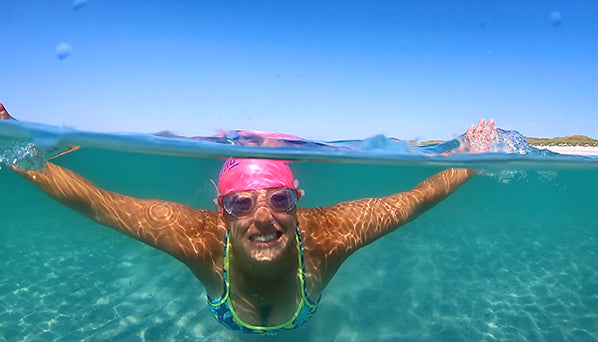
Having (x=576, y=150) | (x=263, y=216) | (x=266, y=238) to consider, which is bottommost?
(x=266, y=238)

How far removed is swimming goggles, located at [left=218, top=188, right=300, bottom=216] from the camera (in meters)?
4.12

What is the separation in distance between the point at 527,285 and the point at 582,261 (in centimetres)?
396

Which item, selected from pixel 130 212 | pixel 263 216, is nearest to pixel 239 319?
pixel 263 216

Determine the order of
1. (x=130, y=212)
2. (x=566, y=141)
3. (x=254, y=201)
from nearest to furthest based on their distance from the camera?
(x=254, y=201) → (x=130, y=212) → (x=566, y=141)

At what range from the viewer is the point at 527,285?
10945 millimetres

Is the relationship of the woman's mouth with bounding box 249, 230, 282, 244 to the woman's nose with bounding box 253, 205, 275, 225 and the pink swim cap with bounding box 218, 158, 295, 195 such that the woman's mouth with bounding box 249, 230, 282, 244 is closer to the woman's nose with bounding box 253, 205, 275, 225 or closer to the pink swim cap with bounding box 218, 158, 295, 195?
the woman's nose with bounding box 253, 205, 275, 225

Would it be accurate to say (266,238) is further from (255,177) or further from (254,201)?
(255,177)

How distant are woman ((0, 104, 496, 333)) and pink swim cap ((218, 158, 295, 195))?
0.01 meters

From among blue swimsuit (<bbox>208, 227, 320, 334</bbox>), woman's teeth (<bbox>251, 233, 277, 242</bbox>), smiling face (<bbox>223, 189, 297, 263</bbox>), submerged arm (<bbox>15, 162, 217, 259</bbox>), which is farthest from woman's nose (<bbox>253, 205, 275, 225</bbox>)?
submerged arm (<bbox>15, 162, 217, 259</bbox>)

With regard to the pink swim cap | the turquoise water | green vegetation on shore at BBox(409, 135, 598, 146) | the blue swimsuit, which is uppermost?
green vegetation on shore at BBox(409, 135, 598, 146)

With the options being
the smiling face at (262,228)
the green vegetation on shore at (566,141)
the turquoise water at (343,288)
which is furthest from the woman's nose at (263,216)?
the green vegetation on shore at (566,141)

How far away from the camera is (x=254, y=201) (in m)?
4.12

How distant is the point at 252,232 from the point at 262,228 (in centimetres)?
14

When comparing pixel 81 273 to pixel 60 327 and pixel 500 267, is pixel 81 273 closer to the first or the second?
pixel 60 327
